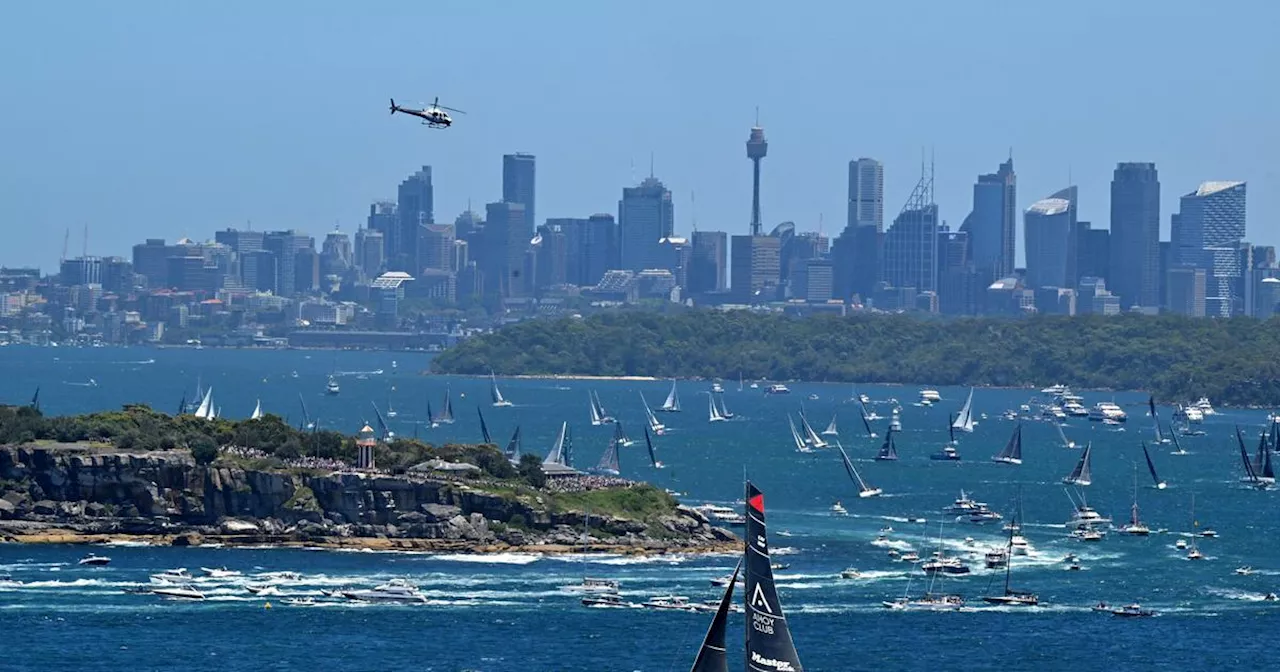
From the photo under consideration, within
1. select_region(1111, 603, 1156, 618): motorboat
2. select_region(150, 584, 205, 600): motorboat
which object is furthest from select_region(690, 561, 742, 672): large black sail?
select_region(1111, 603, 1156, 618): motorboat

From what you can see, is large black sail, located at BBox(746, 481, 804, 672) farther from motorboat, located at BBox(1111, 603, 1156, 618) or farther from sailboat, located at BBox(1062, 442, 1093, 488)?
sailboat, located at BBox(1062, 442, 1093, 488)

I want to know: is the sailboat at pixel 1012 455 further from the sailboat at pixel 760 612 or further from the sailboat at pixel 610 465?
the sailboat at pixel 760 612

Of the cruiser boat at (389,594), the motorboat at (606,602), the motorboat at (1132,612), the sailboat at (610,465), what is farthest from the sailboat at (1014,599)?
the sailboat at (610,465)

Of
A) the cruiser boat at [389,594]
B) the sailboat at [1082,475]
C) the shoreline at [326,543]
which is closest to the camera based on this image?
the cruiser boat at [389,594]

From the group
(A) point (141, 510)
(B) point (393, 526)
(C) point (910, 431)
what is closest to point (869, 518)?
(B) point (393, 526)

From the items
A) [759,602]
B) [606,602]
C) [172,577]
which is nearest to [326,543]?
[172,577]

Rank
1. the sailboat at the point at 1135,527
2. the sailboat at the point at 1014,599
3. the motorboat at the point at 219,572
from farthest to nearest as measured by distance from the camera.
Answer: the sailboat at the point at 1135,527 < the motorboat at the point at 219,572 < the sailboat at the point at 1014,599
